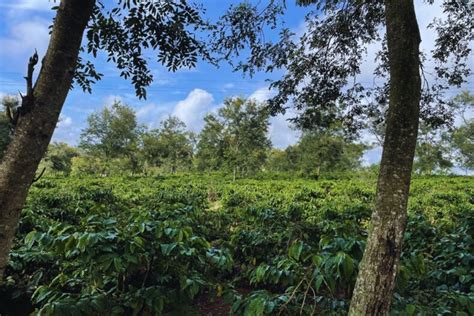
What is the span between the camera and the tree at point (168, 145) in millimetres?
32375

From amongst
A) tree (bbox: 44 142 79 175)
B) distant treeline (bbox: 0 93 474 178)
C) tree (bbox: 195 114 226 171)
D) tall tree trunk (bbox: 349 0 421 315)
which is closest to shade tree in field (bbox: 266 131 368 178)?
distant treeline (bbox: 0 93 474 178)

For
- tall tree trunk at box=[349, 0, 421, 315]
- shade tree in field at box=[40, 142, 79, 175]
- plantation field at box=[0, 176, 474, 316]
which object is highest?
shade tree in field at box=[40, 142, 79, 175]

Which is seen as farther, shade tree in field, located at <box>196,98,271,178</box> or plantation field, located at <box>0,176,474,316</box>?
shade tree in field, located at <box>196,98,271,178</box>

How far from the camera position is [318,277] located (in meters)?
1.83

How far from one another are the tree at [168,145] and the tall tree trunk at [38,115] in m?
31.9

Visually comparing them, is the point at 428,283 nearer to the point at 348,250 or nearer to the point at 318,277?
the point at 348,250

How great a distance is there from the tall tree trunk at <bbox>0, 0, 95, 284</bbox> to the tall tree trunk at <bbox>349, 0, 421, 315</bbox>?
166 centimetres

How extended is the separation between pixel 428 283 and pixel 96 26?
3.41 meters

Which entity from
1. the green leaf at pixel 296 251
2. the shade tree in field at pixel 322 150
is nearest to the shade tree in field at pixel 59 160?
the shade tree in field at pixel 322 150

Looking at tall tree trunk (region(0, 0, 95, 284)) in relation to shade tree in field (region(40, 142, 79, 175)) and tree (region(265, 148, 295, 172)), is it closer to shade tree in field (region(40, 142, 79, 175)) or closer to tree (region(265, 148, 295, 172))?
shade tree in field (region(40, 142, 79, 175))

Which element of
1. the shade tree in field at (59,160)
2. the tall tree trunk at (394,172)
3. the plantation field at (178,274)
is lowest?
the plantation field at (178,274)

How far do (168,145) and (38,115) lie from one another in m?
32.7

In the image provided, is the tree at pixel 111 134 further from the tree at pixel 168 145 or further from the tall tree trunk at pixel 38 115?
the tall tree trunk at pixel 38 115

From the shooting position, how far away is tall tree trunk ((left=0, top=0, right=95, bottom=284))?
3.76ft
